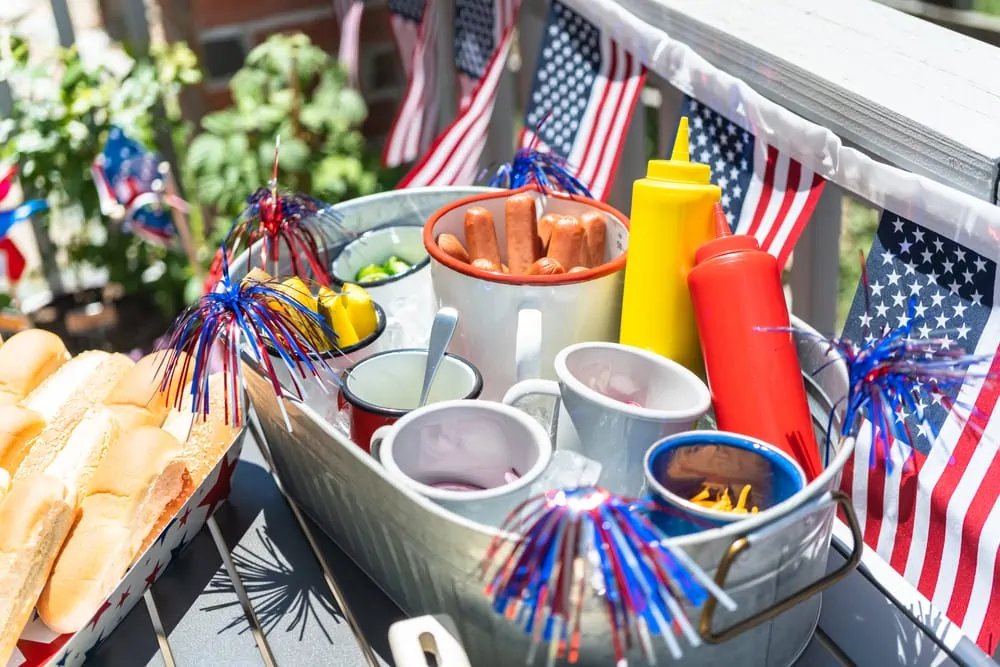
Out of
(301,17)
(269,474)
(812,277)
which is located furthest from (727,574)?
(301,17)

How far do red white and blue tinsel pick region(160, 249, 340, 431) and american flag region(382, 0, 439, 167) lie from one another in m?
1.14

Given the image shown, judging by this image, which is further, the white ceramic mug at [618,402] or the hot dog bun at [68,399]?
the hot dog bun at [68,399]

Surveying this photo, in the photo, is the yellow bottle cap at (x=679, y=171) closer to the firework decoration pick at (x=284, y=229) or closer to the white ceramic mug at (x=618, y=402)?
the white ceramic mug at (x=618, y=402)

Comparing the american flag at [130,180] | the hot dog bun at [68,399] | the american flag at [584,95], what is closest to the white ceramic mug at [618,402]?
the hot dog bun at [68,399]

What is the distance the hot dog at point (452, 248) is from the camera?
0.99m

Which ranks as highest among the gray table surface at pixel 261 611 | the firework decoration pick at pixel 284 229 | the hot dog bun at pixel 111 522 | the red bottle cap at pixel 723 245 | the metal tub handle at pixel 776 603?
the red bottle cap at pixel 723 245

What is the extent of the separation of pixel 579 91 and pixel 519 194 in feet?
1.57

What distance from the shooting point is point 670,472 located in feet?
2.46

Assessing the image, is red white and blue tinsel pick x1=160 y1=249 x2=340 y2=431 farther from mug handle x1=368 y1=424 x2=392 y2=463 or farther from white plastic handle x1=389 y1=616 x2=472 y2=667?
white plastic handle x1=389 y1=616 x2=472 y2=667

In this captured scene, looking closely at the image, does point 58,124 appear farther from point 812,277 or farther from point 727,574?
point 727,574

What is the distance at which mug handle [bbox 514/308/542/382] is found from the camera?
88 centimetres

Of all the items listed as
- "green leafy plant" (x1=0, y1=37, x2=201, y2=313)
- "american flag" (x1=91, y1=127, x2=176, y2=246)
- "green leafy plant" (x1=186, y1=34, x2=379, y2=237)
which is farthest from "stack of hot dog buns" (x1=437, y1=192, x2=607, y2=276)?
"green leafy plant" (x1=0, y1=37, x2=201, y2=313)

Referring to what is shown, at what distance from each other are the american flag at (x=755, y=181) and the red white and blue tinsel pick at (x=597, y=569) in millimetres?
464

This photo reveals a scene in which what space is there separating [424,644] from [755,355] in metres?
0.36
